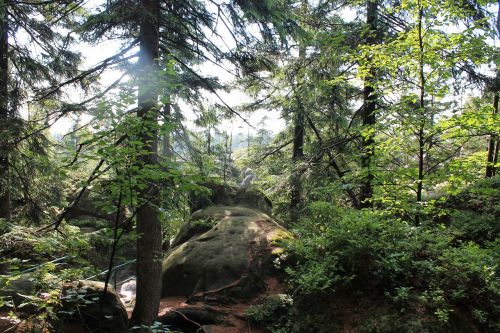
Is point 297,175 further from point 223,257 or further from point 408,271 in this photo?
point 408,271

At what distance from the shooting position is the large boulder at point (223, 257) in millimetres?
8875

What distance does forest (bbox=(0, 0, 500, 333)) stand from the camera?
4262 millimetres

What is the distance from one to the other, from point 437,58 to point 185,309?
7104 mm

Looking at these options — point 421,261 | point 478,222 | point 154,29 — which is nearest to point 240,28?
point 154,29

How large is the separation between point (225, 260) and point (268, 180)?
171 inches

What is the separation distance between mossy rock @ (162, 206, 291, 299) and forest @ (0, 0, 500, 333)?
0.05 meters

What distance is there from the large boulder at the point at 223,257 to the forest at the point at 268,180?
0.16 feet

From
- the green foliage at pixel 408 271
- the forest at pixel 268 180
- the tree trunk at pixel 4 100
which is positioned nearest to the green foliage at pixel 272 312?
the forest at pixel 268 180

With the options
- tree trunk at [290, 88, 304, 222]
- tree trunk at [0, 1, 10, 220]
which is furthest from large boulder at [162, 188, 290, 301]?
tree trunk at [0, 1, 10, 220]

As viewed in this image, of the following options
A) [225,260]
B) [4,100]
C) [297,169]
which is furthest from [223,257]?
[4,100]

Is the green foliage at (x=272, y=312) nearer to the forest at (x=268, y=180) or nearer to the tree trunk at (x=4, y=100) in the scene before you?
the forest at (x=268, y=180)

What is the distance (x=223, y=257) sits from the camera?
9547mm

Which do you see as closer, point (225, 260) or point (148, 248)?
point (148, 248)

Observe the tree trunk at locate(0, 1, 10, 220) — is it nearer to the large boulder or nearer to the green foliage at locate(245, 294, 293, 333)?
the large boulder
